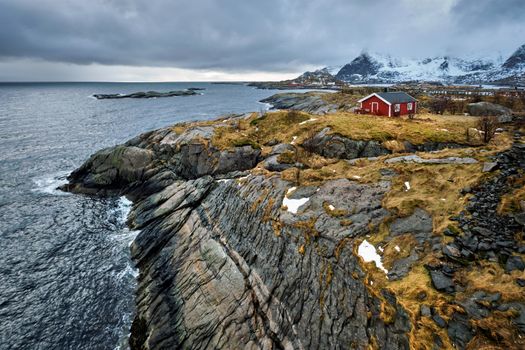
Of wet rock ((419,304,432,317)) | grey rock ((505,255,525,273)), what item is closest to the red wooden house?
grey rock ((505,255,525,273))

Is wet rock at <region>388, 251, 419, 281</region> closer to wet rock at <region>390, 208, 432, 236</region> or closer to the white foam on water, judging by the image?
wet rock at <region>390, 208, 432, 236</region>

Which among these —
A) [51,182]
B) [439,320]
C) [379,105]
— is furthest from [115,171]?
[439,320]

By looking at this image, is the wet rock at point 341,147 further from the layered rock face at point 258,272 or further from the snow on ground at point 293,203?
the snow on ground at point 293,203

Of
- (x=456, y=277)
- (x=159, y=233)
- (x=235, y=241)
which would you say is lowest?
(x=159, y=233)

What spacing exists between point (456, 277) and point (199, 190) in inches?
1018

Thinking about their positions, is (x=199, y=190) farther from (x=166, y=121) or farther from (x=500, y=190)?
(x=166, y=121)

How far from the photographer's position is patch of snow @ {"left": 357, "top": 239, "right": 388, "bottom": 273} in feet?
57.1

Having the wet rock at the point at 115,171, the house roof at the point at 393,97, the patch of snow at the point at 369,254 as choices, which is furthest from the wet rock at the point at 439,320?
the house roof at the point at 393,97

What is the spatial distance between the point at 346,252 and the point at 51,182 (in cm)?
5549

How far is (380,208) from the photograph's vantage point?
2134cm

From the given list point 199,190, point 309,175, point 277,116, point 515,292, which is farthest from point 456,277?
point 277,116

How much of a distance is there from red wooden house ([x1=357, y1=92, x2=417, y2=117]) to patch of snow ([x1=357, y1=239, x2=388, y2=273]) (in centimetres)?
4285

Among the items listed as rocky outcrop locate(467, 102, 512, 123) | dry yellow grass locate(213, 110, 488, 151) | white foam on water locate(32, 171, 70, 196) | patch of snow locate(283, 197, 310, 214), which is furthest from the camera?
rocky outcrop locate(467, 102, 512, 123)

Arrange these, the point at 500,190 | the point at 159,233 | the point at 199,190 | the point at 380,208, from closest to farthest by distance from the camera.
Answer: the point at 500,190
the point at 380,208
the point at 159,233
the point at 199,190
